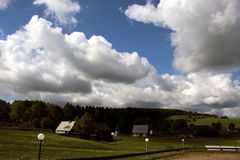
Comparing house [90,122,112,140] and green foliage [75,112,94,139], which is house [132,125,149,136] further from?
green foliage [75,112,94,139]

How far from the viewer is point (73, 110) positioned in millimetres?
180875

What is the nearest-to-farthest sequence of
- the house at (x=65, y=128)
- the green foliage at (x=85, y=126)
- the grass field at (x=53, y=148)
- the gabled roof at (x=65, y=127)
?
the grass field at (x=53, y=148) < the green foliage at (x=85, y=126) < the house at (x=65, y=128) < the gabled roof at (x=65, y=127)

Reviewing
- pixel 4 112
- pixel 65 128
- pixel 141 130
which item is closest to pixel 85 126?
pixel 65 128

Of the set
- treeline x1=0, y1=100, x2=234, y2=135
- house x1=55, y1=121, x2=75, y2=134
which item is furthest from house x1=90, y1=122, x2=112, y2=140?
house x1=55, y1=121, x2=75, y2=134

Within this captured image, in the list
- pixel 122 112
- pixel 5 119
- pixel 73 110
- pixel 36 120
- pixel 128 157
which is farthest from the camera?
pixel 122 112

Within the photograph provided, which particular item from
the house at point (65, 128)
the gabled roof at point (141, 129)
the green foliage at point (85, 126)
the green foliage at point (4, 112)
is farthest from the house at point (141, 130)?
the green foliage at point (4, 112)

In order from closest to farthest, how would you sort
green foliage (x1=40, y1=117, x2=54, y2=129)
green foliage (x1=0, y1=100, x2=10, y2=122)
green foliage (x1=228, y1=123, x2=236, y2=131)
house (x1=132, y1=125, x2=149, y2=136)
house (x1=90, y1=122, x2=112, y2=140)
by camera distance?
1. house (x1=90, y1=122, x2=112, y2=140)
2. green foliage (x1=40, y1=117, x2=54, y2=129)
3. house (x1=132, y1=125, x2=149, y2=136)
4. green foliage (x1=0, y1=100, x2=10, y2=122)
5. green foliage (x1=228, y1=123, x2=236, y2=131)

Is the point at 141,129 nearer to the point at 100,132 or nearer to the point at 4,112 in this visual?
the point at 100,132

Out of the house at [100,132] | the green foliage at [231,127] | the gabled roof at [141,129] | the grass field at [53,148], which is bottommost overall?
the grass field at [53,148]

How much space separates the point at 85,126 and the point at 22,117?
50.7 meters

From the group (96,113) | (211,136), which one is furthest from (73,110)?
(211,136)

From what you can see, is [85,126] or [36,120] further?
[36,120]

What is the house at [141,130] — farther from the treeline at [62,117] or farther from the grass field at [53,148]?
the grass field at [53,148]

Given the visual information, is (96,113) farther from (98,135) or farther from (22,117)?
(98,135)
